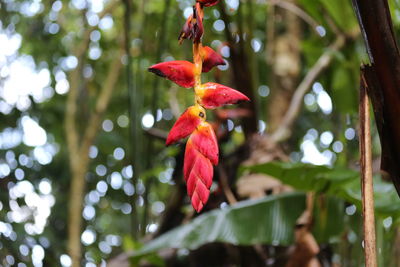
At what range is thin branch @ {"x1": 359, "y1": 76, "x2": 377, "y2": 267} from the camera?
1.77 feet

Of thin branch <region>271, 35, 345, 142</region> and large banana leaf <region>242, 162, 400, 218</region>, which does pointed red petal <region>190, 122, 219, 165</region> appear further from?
thin branch <region>271, 35, 345, 142</region>

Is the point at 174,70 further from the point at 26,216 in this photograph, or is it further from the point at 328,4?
the point at 26,216

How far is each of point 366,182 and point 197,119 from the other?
0.22 m

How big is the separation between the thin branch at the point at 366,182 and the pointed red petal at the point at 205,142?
196mm

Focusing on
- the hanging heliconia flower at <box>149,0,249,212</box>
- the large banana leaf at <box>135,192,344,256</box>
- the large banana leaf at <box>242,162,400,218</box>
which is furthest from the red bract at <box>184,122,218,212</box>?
the large banana leaf at <box>135,192,344,256</box>

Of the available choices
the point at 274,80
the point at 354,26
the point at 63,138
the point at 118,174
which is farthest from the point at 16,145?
the point at 354,26

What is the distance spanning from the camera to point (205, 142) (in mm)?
436

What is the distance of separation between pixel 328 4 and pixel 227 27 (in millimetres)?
320

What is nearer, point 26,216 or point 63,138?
point 26,216

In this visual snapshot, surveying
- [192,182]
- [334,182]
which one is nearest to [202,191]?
[192,182]

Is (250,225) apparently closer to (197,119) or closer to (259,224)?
(259,224)

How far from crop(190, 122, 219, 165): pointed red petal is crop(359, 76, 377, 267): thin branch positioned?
20 cm

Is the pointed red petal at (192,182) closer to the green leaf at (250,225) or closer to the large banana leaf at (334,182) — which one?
the large banana leaf at (334,182)

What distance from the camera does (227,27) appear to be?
1.76 meters
